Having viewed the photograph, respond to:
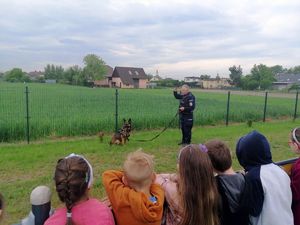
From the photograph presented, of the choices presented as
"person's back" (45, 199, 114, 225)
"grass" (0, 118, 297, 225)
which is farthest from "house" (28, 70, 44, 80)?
"person's back" (45, 199, 114, 225)

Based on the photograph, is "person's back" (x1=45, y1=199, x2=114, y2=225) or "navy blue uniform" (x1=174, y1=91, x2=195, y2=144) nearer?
"person's back" (x1=45, y1=199, x2=114, y2=225)

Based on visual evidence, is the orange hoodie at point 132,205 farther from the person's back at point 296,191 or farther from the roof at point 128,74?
the roof at point 128,74

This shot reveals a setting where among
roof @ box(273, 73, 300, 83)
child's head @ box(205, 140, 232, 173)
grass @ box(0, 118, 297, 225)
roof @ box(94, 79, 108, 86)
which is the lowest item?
A: roof @ box(94, 79, 108, 86)

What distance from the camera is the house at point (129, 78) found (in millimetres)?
81875

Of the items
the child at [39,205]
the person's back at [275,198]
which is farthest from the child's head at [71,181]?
the person's back at [275,198]

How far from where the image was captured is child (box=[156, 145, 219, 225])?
2.21 meters

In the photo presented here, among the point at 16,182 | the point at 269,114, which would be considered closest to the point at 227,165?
the point at 16,182

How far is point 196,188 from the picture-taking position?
87.4 inches

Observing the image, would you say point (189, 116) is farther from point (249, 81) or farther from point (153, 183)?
point (249, 81)

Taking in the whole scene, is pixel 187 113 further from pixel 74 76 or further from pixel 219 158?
pixel 74 76

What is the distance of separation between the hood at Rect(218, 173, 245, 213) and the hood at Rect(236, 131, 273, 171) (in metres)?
0.18

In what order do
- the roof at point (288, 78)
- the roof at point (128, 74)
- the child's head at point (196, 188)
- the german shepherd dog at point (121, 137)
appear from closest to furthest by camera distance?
the child's head at point (196, 188) < the german shepherd dog at point (121, 137) < the roof at point (128, 74) < the roof at point (288, 78)

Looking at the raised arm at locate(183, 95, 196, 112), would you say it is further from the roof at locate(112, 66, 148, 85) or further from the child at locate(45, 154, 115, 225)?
the roof at locate(112, 66, 148, 85)

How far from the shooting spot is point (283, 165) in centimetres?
306
